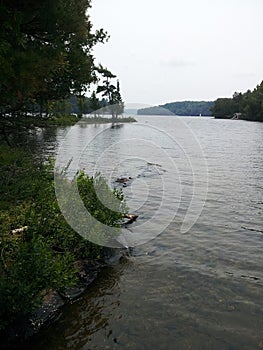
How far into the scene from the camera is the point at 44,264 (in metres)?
7.14

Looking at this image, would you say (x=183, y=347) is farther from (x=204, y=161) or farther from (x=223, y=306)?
(x=204, y=161)

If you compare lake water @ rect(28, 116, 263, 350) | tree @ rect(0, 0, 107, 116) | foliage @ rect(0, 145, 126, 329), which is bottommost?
lake water @ rect(28, 116, 263, 350)

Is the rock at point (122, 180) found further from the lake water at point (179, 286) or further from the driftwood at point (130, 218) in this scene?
the driftwood at point (130, 218)

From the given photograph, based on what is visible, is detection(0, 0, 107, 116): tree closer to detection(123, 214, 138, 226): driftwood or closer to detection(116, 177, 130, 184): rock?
detection(123, 214, 138, 226): driftwood

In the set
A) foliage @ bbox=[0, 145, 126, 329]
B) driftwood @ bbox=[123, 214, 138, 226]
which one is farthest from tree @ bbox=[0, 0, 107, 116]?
driftwood @ bbox=[123, 214, 138, 226]

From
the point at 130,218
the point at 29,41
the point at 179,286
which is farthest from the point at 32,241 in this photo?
the point at 130,218

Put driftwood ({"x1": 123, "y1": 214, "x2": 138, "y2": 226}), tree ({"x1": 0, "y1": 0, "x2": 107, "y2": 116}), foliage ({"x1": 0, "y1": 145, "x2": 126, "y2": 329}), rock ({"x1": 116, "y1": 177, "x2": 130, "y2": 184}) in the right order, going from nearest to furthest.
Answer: tree ({"x1": 0, "y1": 0, "x2": 107, "y2": 116}), foliage ({"x1": 0, "y1": 145, "x2": 126, "y2": 329}), driftwood ({"x1": 123, "y1": 214, "x2": 138, "y2": 226}), rock ({"x1": 116, "y1": 177, "x2": 130, "y2": 184})

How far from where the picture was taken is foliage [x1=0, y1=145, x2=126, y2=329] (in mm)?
6797

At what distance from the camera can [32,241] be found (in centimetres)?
736

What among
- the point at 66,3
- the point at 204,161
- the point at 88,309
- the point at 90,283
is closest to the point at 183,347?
the point at 88,309

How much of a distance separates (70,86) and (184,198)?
9716mm

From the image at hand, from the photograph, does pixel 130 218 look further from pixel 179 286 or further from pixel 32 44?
pixel 32 44

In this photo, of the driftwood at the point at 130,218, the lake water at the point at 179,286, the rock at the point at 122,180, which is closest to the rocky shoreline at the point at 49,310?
the lake water at the point at 179,286

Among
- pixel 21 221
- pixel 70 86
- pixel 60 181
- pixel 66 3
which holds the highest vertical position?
pixel 66 3
